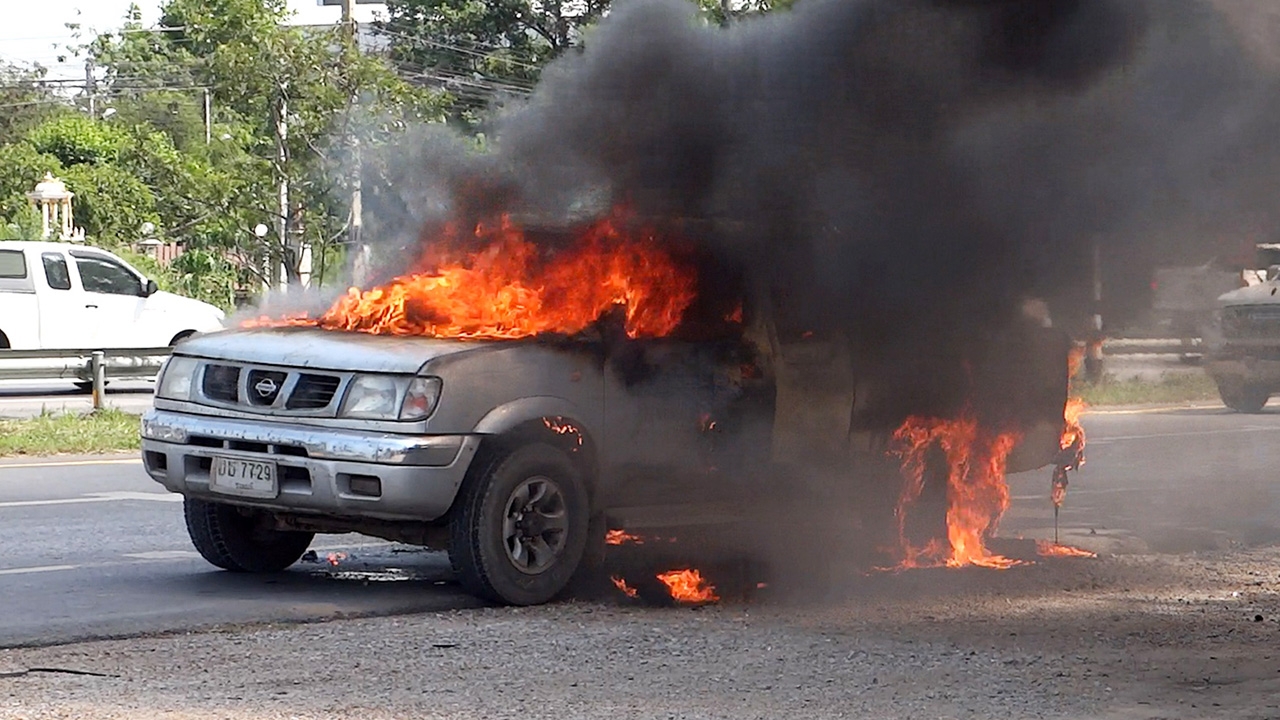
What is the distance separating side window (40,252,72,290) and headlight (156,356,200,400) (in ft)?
51.2

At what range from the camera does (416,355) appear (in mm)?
8062

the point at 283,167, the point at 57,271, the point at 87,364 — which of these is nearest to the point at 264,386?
the point at 87,364

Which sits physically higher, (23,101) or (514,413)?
(23,101)

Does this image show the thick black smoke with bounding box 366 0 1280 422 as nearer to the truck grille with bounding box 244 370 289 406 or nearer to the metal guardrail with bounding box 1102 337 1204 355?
the truck grille with bounding box 244 370 289 406

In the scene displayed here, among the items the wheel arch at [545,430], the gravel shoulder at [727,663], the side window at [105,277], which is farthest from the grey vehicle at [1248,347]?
the wheel arch at [545,430]

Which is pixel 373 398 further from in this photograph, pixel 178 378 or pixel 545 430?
pixel 178 378

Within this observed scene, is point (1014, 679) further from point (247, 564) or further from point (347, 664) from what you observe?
point (247, 564)

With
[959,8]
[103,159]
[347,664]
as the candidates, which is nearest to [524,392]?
[347,664]

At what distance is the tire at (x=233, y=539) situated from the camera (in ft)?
29.1

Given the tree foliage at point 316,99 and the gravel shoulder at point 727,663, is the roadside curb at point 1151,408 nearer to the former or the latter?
the tree foliage at point 316,99

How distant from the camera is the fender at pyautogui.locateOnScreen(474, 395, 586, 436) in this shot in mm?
8039

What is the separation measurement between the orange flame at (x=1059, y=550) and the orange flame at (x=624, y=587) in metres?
2.55

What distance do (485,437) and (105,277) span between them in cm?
1713

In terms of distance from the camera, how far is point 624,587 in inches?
344
